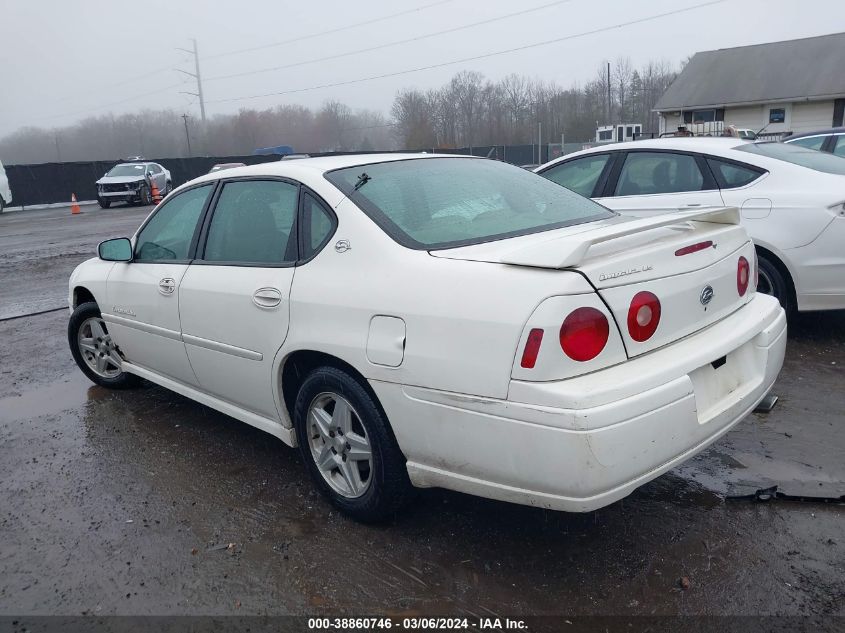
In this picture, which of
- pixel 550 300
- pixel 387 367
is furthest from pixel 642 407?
pixel 387 367

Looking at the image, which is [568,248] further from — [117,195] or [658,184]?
[117,195]

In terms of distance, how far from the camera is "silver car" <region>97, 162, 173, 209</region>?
26312 mm

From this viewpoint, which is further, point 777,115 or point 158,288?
point 777,115

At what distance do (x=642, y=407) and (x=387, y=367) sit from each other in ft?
3.10

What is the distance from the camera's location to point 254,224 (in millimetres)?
3561

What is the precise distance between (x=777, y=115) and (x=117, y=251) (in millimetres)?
37545

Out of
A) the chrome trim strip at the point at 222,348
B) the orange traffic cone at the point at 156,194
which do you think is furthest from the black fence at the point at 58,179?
the chrome trim strip at the point at 222,348

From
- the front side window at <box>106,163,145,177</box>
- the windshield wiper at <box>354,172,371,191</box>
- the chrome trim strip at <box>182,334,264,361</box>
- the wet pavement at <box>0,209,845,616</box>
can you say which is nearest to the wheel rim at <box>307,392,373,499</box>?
the wet pavement at <box>0,209,845,616</box>

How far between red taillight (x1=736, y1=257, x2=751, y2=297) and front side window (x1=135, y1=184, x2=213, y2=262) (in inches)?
112

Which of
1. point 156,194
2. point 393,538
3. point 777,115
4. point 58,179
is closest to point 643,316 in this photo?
point 393,538

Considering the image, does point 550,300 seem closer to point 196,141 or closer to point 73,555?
point 73,555

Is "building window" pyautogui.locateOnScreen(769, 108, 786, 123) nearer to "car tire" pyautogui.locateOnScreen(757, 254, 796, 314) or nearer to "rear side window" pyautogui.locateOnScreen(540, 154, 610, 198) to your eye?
"rear side window" pyautogui.locateOnScreen(540, 154, 610, 198)

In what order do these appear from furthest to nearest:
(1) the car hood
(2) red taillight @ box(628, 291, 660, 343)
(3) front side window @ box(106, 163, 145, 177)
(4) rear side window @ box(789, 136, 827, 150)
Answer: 1. (3) front side window @ box(106, 163, 145, 177)
2. (1) the car hood
3. (4) rear side window @ box(789, 136, 827, 150)
4. (2) red taillight @ box(628, 291, 660, 343)

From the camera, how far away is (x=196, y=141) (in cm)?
6022
